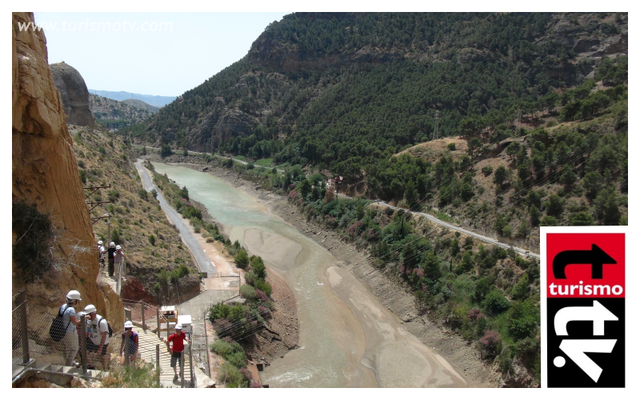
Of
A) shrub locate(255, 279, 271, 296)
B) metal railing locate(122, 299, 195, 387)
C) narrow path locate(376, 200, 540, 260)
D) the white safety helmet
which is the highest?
the white safety helmet

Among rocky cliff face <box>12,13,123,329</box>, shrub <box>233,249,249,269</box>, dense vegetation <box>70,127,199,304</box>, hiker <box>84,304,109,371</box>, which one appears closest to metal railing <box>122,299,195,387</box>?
→ dense vegetation <box>70,127,199,304</box>

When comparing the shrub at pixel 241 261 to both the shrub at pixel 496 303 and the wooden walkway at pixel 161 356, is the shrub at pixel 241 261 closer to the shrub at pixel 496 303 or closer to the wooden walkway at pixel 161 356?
the wooden walkway at pixel 161 356

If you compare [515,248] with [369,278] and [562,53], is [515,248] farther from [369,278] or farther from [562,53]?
[562,53]

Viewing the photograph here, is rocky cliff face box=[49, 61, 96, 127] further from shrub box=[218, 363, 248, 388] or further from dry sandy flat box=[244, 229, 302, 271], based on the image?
shrub box=[218, 363, 248, 388]

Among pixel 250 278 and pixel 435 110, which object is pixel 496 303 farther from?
pixel 435 110

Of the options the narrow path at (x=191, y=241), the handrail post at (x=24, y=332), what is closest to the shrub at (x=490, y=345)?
the narrow path at (x=191, y=241)

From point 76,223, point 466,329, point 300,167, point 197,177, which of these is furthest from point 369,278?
point 197,177
